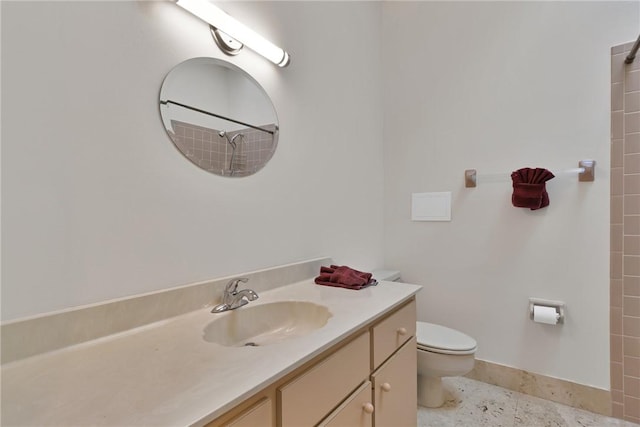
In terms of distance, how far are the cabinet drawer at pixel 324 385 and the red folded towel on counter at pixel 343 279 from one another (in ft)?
1.12

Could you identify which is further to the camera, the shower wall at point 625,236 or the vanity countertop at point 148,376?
the shower wall at point 625,236

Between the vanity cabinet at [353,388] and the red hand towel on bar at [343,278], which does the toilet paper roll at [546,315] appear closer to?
the vanity cabinet at [353,388]

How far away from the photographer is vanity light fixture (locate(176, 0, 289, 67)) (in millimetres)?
1012

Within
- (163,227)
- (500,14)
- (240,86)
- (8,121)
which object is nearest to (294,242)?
(163,227)

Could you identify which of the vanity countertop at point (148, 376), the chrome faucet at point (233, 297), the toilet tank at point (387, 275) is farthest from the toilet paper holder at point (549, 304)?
the chrome faucet at point (233, 297)

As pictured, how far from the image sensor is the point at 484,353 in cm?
197

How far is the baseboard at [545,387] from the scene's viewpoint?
1638mm

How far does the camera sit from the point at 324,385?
784mm

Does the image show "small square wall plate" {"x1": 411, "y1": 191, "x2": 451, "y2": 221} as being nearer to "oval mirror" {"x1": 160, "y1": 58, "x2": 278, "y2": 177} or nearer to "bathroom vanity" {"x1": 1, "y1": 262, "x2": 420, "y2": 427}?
"bathroom vanity" {"x1": 1, "y1": 262, "x2": 420, "y2": 427}

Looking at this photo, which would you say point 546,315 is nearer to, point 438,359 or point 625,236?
point 625,236

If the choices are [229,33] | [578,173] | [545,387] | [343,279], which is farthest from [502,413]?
[229,33]

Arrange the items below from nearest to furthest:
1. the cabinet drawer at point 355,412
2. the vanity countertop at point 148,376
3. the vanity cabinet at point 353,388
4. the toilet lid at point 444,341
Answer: the vanity countertop at point 148,376 < the vanity cabinet at point 353,388 < the cabinet drawer at point 355,412 < the toilet lid at point 444,341

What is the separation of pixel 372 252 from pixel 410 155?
81cm

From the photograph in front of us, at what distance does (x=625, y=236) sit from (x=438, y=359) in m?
1.21
